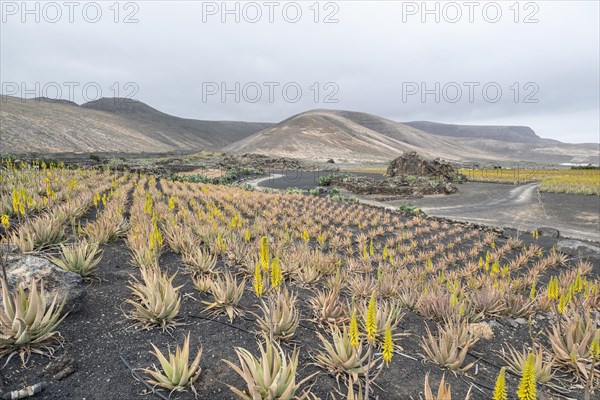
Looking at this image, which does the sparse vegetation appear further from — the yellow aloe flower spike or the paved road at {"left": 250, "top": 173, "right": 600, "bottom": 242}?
the paved road at {"left": 250, "top": 173, "right": 600, "bottom": 242}

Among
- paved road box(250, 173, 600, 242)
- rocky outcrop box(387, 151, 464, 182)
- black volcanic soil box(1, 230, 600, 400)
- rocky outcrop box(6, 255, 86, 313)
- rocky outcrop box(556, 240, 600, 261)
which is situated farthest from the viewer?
rocky outcrop box(387, 151, 464, 182)

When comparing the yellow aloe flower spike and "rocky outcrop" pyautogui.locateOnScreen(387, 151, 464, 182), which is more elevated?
"rocky outcrop" pyautogui.locateOnScreen(387, 151, 464, 182)

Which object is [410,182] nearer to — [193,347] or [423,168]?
[423,168]

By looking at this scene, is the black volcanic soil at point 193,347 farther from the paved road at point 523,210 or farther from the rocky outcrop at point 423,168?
the rocky outcrop at point 423,168

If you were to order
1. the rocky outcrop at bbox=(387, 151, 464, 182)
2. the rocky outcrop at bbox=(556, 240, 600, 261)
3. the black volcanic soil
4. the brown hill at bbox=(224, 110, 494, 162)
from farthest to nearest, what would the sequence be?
the brown hill at bbox=(224, 110, 494, 162), the rocky outcrop at bbox=(387, 151, 464, 182), the rocky outcrop at bbox=(556, 240, 600, 261), the black volcanic soil

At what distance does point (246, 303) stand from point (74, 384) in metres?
2.24

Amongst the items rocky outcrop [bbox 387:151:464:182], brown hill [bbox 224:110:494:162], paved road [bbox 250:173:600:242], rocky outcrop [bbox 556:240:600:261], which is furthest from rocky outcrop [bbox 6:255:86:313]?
→ brown hill [bbox 224:110:494:162]

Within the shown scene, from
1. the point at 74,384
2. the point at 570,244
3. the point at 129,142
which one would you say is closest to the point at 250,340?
the point at 74,384

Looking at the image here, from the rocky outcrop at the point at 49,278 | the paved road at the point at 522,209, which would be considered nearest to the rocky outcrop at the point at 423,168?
the paved road at the point at 522,209

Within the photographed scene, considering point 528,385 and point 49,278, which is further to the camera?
point 49,278

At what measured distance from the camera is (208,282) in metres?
4.64

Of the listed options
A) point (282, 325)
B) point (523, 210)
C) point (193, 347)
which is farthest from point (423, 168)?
point (193, 347)

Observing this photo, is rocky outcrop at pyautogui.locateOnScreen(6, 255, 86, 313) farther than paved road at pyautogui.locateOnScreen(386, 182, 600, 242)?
No

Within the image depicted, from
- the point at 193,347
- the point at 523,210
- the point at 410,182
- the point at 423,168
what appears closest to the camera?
the point at 193,347
